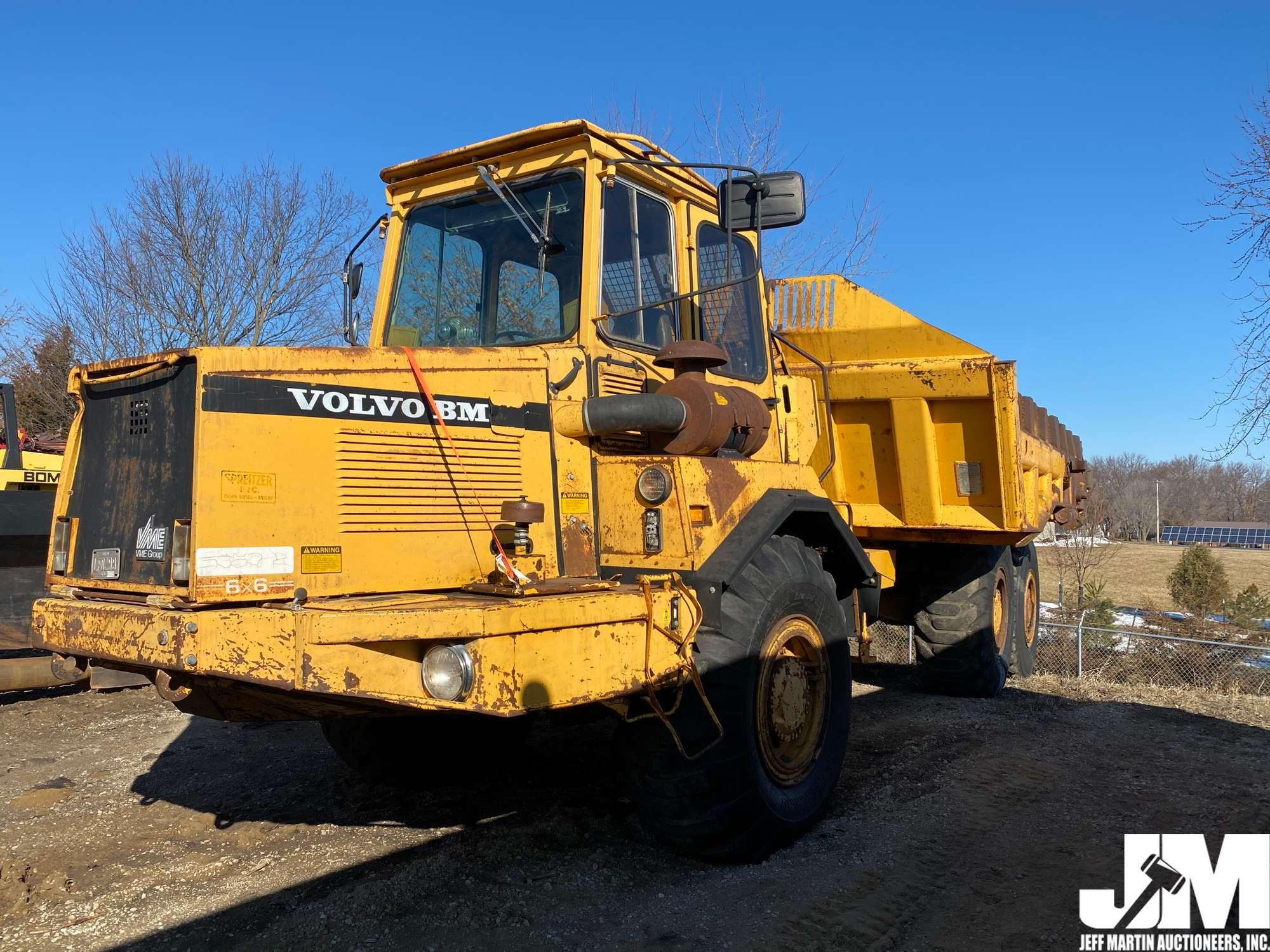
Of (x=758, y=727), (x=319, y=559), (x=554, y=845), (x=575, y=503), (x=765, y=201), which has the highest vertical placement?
(x=765, y=201)

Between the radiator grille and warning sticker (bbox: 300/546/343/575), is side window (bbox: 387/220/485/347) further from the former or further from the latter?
→ warning sticker (bbox: 300/546/343/575)

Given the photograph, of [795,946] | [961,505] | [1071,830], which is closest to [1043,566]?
[961,505]

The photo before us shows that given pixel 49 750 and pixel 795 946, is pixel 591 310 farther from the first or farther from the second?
pixel 49 750

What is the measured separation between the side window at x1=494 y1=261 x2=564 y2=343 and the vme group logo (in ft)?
10.7

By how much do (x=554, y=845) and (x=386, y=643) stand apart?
1800 mm

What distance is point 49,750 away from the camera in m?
6.73

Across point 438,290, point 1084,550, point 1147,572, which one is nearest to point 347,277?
point 438,290

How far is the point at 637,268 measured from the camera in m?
4.75

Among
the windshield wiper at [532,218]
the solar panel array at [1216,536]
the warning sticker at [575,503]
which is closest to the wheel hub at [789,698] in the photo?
the warning sticker at [575,503]

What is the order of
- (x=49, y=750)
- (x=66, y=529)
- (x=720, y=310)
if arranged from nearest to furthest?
(x=66, y=529) → (x=720, y=310) → (x=49, y=750)

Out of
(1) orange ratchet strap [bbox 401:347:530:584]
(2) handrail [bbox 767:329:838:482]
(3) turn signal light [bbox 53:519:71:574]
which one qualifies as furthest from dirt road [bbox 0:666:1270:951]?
(2) handrail [bbox 767:329:838:482]

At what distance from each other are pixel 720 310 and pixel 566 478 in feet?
5.32

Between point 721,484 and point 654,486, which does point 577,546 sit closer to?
point 654,486

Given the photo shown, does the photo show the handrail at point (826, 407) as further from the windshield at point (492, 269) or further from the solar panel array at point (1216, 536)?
the solar panel array at point (1216, 536)
